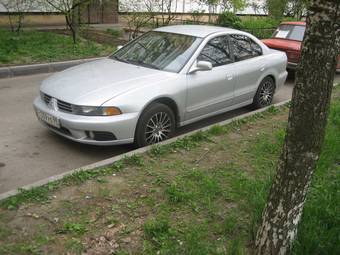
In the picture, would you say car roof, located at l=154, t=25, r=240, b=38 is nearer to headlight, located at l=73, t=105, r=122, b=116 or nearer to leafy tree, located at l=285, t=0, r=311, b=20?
headlight, located at l=73, t=105, r=122, b=116

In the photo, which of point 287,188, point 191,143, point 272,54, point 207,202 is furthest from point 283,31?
point 287,188

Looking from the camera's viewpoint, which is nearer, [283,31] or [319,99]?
[319,99]

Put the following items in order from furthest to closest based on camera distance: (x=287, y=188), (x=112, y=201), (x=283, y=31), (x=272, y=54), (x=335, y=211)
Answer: (x=283, y=31) → (x=272, y=54) → (x=112, y=201) → (x=335, y=211) → (x=287, y=188)

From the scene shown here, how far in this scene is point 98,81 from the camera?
5285 millimetres

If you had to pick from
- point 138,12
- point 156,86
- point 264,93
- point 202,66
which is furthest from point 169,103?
point 138,12

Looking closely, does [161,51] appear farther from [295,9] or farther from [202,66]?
[295,9]

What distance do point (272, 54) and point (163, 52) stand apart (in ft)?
7.81

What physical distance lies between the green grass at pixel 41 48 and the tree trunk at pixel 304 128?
26.3 feet

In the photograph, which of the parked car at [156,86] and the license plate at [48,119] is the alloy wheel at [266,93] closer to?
the parked car at [156,86]

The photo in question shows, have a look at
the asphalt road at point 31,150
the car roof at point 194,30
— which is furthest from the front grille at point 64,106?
the car roof at point 194,30

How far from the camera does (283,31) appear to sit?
1130cm

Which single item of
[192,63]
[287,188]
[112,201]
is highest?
[192,63]

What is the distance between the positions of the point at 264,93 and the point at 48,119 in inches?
154

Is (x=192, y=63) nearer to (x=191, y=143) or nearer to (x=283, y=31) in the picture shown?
(x=191, y=143)
